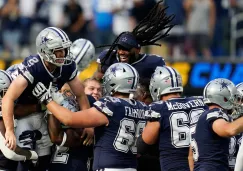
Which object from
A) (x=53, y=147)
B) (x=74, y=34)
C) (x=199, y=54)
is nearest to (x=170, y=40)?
(x=199, y=54)

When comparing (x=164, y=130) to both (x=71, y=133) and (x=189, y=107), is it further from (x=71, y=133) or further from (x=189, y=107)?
(x=71, y=133)

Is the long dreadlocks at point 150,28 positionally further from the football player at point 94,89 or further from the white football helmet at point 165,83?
the white football helmet at point 165,83

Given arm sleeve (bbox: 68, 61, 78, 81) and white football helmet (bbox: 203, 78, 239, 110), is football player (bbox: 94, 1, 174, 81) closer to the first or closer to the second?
arm sleeve (bbox: 68, 61, 78, 81)

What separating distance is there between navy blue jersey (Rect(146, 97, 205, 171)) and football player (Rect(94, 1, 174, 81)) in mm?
1719

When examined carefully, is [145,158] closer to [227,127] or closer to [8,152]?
[8,152]

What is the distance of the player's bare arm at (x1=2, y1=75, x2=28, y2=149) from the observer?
8.78 meters

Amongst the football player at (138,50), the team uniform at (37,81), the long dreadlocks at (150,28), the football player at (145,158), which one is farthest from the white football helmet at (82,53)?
the team uniform at (37,81)

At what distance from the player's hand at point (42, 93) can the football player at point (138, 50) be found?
181 centimetres

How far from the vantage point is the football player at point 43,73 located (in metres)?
8.83

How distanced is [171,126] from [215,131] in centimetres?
57

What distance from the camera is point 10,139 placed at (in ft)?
29.0

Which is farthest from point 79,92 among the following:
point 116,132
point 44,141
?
point 116,132

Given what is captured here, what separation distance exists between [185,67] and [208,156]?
26.7ft

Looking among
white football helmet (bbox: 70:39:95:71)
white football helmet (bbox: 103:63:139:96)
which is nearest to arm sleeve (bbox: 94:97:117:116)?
white football helmet (bbox: 103:63:139:96)
